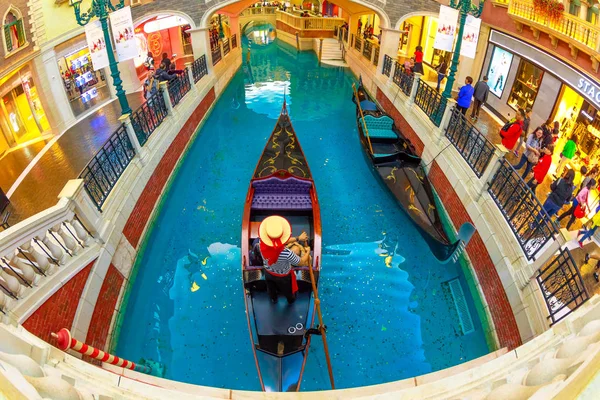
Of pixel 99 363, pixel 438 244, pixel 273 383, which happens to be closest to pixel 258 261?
pixel 273 383

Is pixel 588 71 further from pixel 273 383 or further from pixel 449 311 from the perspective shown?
pixel 273 383

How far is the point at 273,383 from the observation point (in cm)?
317

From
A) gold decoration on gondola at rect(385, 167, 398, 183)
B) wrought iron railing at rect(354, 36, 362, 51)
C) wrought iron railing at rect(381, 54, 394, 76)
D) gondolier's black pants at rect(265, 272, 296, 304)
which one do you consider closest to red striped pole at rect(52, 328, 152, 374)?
gondolier's black pants at rect(265, 272, 296, 304)

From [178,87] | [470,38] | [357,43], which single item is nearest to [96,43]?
[178,87]

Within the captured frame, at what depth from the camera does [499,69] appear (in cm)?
868

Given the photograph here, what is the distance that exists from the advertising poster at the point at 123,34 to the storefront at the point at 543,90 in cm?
715

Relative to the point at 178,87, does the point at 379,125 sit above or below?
below

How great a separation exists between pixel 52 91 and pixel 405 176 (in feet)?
24.5

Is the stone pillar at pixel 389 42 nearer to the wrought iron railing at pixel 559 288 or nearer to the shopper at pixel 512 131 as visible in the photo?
the shopper at pixel 512 131

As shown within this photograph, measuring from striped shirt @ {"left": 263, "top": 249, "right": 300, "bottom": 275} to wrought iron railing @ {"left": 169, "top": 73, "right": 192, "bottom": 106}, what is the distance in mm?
5520

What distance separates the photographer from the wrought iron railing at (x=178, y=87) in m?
7.45

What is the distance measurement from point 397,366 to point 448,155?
3.62 meters

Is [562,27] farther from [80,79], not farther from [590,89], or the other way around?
[80,79]

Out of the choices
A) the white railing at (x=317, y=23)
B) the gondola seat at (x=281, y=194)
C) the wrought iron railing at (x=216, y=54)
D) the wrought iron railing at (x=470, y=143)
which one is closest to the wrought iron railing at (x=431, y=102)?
the wrought iron railing at (x=470, y=143)
